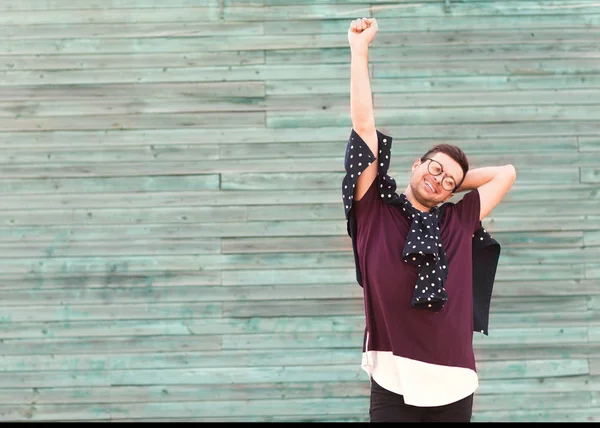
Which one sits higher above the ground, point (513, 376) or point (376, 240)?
point (376, 240)

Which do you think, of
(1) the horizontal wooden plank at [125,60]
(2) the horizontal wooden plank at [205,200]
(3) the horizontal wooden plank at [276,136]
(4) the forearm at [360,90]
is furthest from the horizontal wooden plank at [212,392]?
(4) the forearm at [360,90]

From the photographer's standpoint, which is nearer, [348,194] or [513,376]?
[348,194]

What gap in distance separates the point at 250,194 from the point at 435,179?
194 centimetres

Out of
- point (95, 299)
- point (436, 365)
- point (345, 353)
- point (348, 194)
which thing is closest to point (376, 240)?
point (348, 194)

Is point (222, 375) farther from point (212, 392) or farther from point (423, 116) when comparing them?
point (423, 116)

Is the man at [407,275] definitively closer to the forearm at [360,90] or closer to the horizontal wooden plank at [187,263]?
the forearm at [360,90]

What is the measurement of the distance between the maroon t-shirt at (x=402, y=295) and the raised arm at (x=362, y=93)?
3 cm

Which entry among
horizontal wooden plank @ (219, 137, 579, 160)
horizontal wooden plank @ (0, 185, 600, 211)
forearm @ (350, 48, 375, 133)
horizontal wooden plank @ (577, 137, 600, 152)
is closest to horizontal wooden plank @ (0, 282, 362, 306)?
horizontal wooden plank @ (0, 185, 600, 211)

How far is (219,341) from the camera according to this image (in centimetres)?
396

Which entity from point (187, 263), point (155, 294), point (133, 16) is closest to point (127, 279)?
point (155, 294)

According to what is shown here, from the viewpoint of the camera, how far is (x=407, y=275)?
2066 millimetres

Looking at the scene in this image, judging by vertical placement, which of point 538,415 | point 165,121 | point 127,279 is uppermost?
point 165,121

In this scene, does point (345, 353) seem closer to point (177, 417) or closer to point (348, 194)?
point (177, 417)

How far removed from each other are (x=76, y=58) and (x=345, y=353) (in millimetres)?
1781
